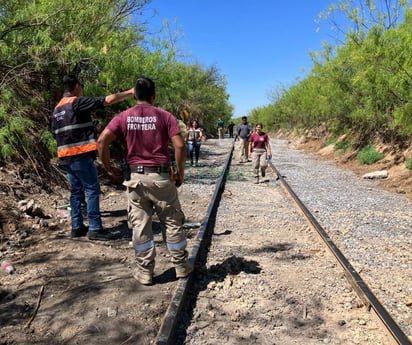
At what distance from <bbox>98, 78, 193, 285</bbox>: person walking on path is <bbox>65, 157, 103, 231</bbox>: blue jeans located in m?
1.27

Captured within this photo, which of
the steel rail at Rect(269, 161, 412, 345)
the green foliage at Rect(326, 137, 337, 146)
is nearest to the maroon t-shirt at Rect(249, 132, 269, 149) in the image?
the steel rail at Rect(269, 161, 412, 345)

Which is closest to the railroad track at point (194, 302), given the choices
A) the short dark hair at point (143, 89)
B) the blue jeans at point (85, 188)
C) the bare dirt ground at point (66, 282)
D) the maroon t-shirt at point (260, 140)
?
the bare dirt ground at point (66, 282)

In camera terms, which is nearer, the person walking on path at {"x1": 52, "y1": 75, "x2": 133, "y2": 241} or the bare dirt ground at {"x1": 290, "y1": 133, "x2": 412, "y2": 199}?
the person walking on path at {"x1": 52, "y1": 75, "x2": 133, "y2": 241}

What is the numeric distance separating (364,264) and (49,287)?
389 centimetres

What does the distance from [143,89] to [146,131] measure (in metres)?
0.42

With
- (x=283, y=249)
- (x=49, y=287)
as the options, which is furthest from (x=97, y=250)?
(x=283, y=249)

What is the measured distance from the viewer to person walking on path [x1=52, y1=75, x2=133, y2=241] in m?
5.30

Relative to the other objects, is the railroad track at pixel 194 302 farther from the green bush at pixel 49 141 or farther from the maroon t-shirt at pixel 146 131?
the green bush at pixel 49 141

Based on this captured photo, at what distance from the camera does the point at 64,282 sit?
443 centimetres

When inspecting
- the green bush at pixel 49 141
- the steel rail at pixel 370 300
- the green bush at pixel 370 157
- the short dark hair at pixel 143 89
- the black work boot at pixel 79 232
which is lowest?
the steel rail at pixel 370 300

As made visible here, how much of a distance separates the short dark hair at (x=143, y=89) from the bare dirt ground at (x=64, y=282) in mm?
1989

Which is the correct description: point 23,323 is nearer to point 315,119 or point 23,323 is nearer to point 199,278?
point 199,278

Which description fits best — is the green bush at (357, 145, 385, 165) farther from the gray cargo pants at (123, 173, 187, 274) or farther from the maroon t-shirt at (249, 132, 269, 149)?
the gray cargo pants at (123, 173, 187, 274)

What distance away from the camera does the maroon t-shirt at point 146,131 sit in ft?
13.2
